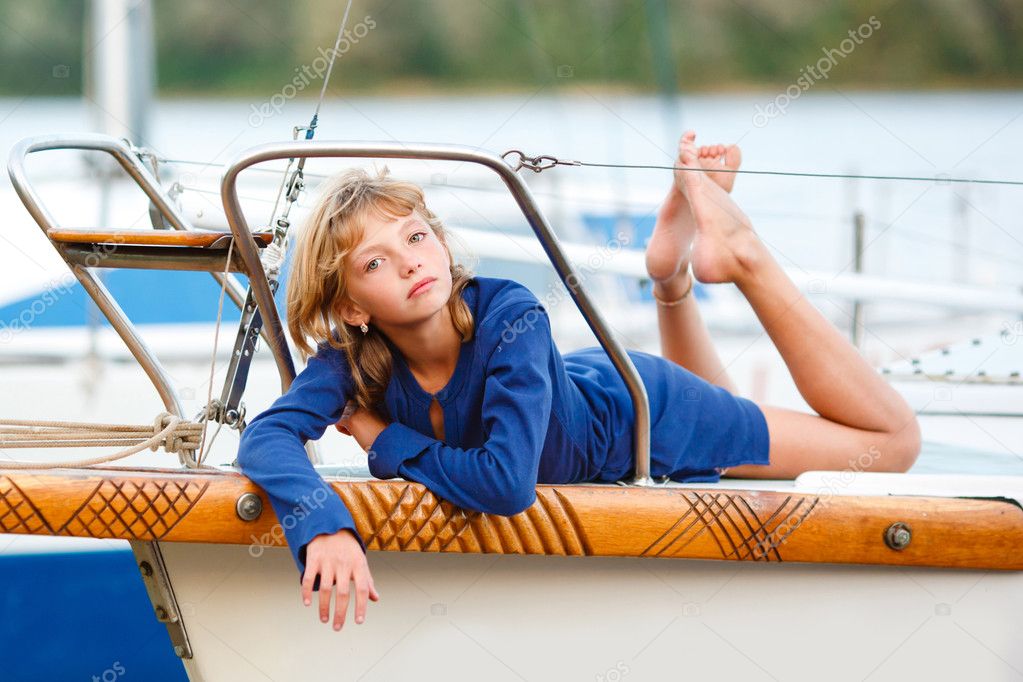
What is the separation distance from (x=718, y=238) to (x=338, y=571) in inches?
30.7

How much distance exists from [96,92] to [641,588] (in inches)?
109

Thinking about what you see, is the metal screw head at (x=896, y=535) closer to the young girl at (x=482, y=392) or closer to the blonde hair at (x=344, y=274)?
the young girl at (x=482, y=392)

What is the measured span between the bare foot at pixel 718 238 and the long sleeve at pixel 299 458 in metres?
0.59

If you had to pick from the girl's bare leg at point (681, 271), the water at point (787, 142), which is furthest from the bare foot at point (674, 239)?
the water at point (787, 142)

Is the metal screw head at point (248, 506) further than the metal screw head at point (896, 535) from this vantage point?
No

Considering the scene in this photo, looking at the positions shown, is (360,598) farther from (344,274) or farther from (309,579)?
(344,274)

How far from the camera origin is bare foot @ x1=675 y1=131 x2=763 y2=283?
1.64m

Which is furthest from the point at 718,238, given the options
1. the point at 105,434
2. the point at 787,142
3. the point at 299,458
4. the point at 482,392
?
the point at 787,142

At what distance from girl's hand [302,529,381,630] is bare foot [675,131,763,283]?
2.30 feet

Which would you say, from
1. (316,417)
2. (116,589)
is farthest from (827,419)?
(116,589)

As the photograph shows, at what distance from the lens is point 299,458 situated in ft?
4.00

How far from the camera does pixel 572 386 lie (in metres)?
1.49

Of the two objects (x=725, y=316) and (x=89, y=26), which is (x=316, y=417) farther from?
(x=725, y=316)

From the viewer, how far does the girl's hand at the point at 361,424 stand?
1.35 meters
